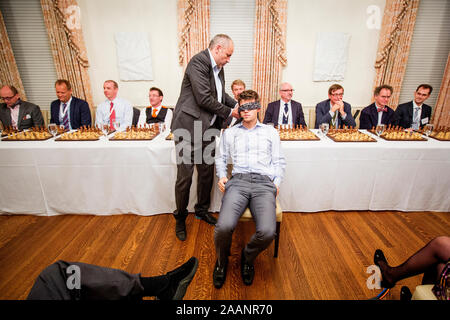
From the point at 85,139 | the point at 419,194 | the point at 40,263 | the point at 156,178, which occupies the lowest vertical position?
the point at 40,263

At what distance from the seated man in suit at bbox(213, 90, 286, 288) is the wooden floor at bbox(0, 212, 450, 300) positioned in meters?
0.20

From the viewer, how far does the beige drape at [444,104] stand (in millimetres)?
4121

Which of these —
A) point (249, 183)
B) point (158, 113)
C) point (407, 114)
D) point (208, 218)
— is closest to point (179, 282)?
point (249, 183)

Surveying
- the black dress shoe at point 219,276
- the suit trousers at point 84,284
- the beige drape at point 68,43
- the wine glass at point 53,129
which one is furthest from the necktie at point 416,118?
the beige drape at point 68,43

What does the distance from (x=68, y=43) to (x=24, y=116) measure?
169 centimetres

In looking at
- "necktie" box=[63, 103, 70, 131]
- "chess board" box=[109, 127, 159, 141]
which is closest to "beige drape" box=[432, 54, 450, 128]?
"chess board" box=[109, 127, 159, 141]

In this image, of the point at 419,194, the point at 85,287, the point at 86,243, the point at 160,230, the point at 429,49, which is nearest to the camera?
the point at 85,287

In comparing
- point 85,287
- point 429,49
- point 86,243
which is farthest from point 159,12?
point 429,49

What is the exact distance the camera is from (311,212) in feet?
8.04

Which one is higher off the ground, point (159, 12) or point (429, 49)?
point (159, 12)

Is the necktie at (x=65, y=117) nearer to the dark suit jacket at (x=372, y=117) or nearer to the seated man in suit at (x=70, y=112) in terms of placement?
the seated man in suit at (x=70, y=112)

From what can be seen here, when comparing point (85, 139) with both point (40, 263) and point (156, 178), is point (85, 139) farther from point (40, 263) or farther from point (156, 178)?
point (40, 263)

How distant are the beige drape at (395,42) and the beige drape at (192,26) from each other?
10.1ft

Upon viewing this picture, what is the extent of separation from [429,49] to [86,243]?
19.7 feet
